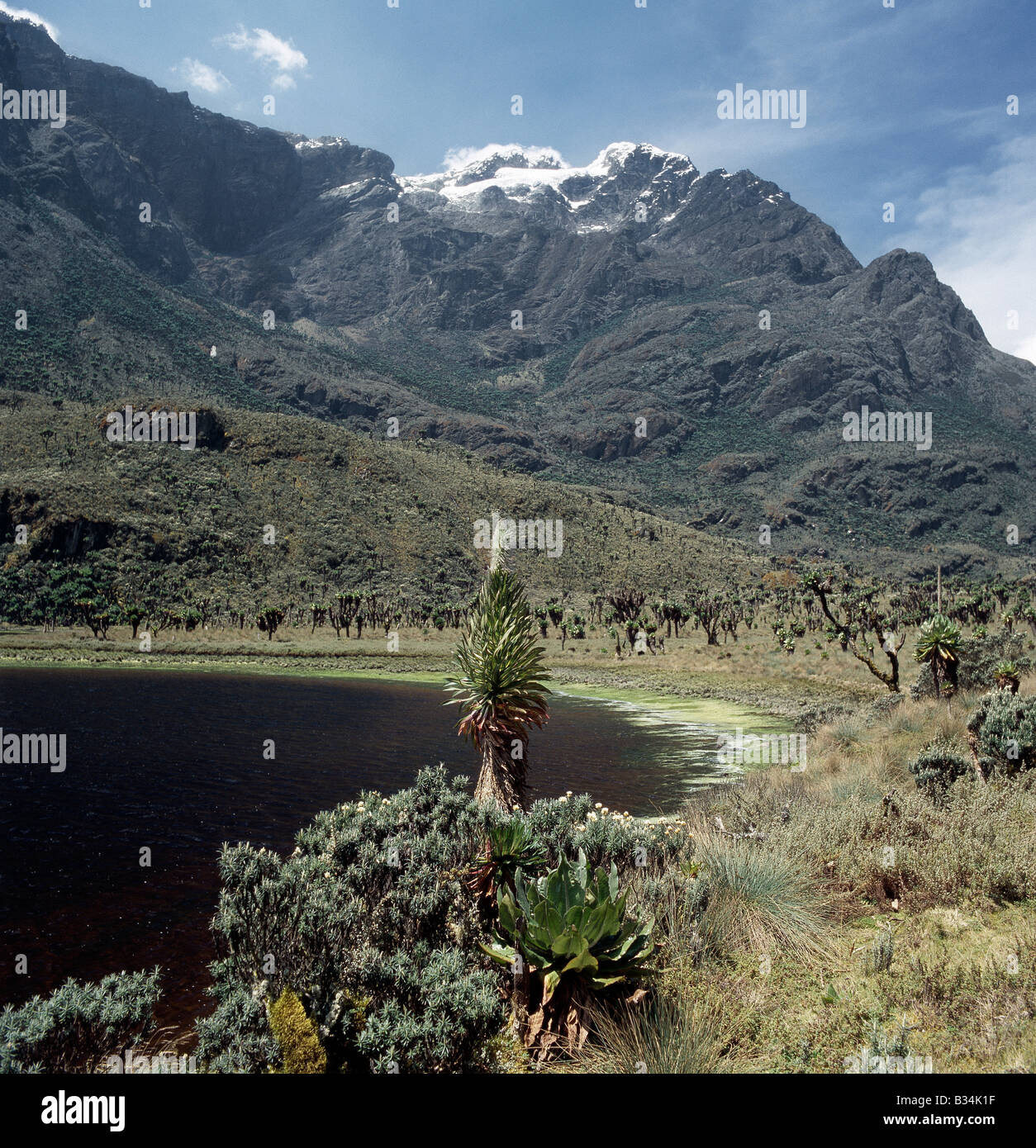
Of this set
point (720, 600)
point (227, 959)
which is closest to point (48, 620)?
point (720, 600)

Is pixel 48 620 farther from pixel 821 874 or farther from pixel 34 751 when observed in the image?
pixel 821 874

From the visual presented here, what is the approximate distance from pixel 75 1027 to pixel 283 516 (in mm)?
120257

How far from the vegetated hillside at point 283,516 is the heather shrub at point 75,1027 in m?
101

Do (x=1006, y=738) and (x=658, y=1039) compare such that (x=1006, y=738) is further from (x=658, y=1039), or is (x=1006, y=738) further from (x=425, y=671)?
(x=425, y=671)

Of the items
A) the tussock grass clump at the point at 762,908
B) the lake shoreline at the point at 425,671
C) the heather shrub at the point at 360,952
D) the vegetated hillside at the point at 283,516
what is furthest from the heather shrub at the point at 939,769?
the vegetated hillside at the point at 283,516

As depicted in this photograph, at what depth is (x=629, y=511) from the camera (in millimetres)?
162125

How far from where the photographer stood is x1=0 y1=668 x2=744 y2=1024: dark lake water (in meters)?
10.4

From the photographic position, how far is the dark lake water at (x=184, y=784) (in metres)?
10.4

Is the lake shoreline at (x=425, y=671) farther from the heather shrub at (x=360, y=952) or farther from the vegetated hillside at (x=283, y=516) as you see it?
the heather shrub at (x=360, y=952)

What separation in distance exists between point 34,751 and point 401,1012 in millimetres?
27121

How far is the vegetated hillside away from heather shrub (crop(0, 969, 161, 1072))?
3958 inches

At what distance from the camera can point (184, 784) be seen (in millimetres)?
21875

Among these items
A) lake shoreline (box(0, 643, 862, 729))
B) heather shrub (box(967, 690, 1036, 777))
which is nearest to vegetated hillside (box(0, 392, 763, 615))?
lake shoreline (box(0, 643, 862, 729))

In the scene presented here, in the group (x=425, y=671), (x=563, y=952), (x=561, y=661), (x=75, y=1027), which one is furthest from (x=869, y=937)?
(x=561, y=661)
